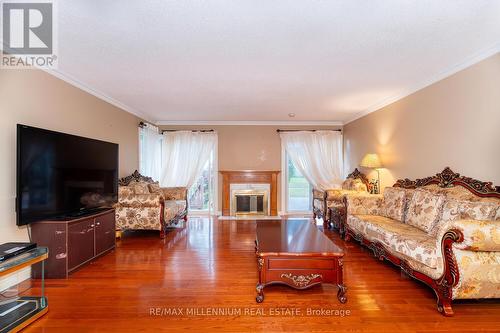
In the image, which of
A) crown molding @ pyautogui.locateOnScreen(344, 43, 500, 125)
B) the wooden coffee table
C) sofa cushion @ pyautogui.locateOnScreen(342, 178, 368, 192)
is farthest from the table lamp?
the wooden coffee table

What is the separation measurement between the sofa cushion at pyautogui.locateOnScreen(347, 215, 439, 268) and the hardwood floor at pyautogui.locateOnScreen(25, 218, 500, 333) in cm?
36

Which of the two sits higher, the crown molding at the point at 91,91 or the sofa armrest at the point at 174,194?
the crown molding at the point at 91,91

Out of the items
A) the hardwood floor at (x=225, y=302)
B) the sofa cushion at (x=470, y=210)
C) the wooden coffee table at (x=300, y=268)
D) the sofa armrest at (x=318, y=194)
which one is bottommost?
the hardwood floor at (x=225, y=302)

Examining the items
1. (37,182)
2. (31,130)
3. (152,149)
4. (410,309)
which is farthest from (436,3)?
(152,149)

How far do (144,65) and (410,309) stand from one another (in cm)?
370

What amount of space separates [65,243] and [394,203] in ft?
14.0

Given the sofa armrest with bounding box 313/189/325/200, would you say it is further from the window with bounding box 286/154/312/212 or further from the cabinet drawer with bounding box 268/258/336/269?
the cabinet drawer with bounding box 268/258/336/269

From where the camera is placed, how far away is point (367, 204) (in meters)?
3.90

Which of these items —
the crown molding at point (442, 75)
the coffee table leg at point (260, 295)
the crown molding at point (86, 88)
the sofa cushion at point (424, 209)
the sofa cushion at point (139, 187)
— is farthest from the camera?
the sofa cushion at point (139, 187)

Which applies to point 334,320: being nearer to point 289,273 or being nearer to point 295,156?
point 289,273

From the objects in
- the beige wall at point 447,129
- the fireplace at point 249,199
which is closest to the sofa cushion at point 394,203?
the beige wall at point 447,129

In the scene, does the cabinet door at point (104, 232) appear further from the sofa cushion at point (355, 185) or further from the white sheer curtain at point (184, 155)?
the sofa cushion at point (355, 185)

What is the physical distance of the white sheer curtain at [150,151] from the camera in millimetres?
5414

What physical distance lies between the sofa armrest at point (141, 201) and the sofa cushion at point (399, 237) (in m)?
3.19
